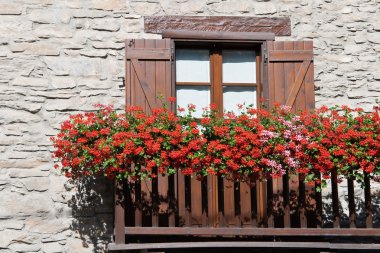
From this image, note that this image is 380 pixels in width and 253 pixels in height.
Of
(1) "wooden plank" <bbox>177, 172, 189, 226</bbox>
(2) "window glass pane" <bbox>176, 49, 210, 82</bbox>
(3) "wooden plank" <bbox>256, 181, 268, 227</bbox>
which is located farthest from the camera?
(2) "window glass pane" <bbox>176, 49, 210, 82</bbox>

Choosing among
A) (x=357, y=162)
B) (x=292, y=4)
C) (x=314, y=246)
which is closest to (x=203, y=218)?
(x=314, y=246)

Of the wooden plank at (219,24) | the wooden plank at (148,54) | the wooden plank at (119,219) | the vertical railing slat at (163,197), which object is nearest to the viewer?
the wooden plank at (119,219)

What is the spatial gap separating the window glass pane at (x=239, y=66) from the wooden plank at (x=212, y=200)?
3.40 ft

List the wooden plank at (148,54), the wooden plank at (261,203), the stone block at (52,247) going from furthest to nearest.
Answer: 1. the wooden plank at (148,54)
2. the wooden plank at (261,203)
3. the stone block at (52,247)

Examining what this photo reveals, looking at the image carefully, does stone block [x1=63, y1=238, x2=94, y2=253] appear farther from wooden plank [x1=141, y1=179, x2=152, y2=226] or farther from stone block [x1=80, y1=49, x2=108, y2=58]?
stone block [x1=80, y1=49, x2=108, y2=58]

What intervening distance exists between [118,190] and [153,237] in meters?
0.57

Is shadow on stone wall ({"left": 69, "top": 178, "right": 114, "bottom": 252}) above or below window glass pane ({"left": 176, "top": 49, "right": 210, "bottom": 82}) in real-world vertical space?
below

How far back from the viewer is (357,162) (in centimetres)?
579

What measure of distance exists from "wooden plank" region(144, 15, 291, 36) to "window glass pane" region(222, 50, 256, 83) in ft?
0.84

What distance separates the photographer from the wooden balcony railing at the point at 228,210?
19.2 feet

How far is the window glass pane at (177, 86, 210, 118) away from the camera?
6.72m

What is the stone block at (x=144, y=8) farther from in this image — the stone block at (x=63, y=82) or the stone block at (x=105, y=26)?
the stone block at (x=63, y=82)

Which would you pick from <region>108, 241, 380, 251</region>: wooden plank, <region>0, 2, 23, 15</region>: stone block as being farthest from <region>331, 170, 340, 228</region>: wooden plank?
<region>0, 2, 23, 15</region>: stone block

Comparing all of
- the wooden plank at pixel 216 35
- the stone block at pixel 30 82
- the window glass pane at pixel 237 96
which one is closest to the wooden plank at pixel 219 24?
the wooden plank at pixel 216 35
